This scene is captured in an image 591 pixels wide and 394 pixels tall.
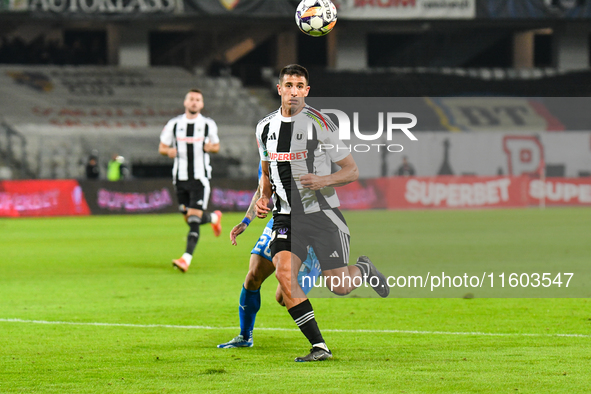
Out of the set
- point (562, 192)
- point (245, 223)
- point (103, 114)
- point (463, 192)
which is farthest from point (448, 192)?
point (245, 223)

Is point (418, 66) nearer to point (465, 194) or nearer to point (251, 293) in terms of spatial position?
point (465, 194)

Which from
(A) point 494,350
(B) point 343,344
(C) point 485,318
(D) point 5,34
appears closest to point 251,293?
(B) point 343,344

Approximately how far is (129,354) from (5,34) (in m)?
36.0

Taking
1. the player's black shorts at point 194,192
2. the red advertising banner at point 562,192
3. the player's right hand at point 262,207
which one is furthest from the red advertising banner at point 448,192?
the player's right hand at point 262,207

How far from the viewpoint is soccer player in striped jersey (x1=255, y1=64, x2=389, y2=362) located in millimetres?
6012

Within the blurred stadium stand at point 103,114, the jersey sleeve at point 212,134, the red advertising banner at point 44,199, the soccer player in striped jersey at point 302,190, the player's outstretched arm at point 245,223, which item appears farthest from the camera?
the blurred stadium stand at point 103,114

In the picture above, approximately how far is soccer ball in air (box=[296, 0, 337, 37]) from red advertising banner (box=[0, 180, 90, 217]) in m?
18.4

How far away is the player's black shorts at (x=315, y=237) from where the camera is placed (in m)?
6.10

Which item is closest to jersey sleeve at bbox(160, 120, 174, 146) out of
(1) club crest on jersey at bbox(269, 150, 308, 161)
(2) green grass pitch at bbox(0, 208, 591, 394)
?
(2) green grass pitch at bbox(0, 208, 591, 394)

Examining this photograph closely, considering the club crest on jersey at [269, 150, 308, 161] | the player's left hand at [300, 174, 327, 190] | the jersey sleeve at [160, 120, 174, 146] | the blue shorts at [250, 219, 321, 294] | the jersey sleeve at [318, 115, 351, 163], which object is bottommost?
the blue shorts at [250, 219, 321, 294]

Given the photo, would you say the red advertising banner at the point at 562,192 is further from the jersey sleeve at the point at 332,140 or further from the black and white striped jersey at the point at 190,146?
the jersey sleeve at the point at 332,140

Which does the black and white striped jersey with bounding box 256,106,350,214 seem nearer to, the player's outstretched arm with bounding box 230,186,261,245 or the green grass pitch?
the player's outstretched arm with bounding box 230,186,261,245

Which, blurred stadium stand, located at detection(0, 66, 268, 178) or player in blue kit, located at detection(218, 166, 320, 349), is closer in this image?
player in blue kit, located at detection(218, 166, 320, 349)

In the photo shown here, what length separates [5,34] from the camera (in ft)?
129
